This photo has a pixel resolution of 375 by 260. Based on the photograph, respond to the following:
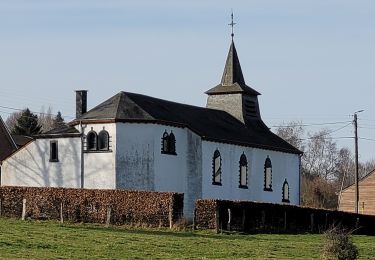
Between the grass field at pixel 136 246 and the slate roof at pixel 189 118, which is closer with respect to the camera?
the grass field at pixel 136 246

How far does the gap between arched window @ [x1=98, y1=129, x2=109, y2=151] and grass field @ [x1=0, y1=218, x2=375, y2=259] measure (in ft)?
47.0

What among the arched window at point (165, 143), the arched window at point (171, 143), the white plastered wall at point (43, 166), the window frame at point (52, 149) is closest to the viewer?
the arched window at point (165, 143)

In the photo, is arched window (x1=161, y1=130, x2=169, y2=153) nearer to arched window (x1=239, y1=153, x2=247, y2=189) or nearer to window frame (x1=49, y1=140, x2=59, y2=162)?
window frame (x1=49, y1=140, x2=59, y2=162)

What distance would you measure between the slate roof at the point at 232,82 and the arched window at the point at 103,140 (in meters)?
16.6

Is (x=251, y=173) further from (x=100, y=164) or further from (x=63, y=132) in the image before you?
(x=63, y=132)

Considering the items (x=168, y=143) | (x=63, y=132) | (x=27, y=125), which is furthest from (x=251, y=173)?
(x=27, y=125)

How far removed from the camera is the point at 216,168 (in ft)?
197

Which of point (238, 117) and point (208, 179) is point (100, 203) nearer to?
point (208, 179)

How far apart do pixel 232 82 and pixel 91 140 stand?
690 inches

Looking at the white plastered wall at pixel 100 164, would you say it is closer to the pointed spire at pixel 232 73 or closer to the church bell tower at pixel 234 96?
the church bell tower at pixel 234 96

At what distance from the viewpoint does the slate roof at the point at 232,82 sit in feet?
231

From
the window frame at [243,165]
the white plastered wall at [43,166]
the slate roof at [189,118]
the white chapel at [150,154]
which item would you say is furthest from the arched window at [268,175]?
the white plastered wall at [43,166]

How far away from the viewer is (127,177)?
180ft

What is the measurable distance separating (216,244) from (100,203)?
11878mm
